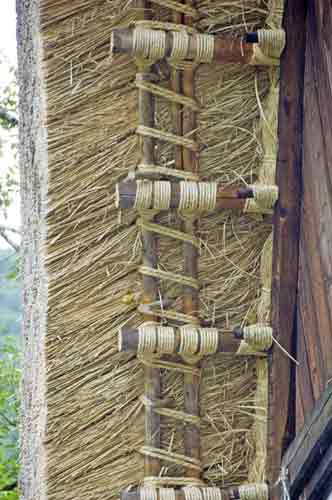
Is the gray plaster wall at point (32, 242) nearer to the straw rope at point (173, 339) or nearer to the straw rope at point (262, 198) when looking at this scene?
the straw rope at point (173, 339)

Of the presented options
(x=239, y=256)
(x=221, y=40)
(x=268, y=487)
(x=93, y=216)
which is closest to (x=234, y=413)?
(x=268, y=487)

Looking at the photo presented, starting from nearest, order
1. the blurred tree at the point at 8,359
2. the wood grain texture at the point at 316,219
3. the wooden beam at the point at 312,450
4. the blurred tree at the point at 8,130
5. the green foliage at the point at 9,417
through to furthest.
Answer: the wooden beam at the point at 312,450
the wood grain texture at the point at 316,219
the green foliage at the point at 9,417
the blurred tree at the point at 8,359
the blurred tree at the point at 8,130

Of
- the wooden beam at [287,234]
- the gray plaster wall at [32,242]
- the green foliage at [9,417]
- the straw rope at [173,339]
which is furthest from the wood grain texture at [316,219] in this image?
the green foliage at [9,417]

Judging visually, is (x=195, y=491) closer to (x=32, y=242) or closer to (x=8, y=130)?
(x=32, y=242)

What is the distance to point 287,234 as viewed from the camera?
8.21 feet

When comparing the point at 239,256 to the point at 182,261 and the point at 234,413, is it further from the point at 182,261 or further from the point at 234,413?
the point at 234,413

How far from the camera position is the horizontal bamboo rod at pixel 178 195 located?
2.41 metres

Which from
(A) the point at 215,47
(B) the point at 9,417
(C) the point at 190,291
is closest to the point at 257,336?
(C) the point at 190,291

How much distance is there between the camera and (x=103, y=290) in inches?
96.0

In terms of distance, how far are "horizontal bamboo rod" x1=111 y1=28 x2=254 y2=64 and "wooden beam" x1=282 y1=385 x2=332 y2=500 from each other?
860 mm

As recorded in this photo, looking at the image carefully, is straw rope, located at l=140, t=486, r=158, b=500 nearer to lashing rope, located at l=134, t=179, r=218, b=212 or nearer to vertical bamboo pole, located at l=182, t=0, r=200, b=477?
vertical bamboo pole, located at l=182, t=0, r=200, b=477

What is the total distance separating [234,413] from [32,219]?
0.72 m

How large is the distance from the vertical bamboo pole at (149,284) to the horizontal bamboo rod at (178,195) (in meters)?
0.09

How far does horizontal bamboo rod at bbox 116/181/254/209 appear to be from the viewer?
7.91ft
